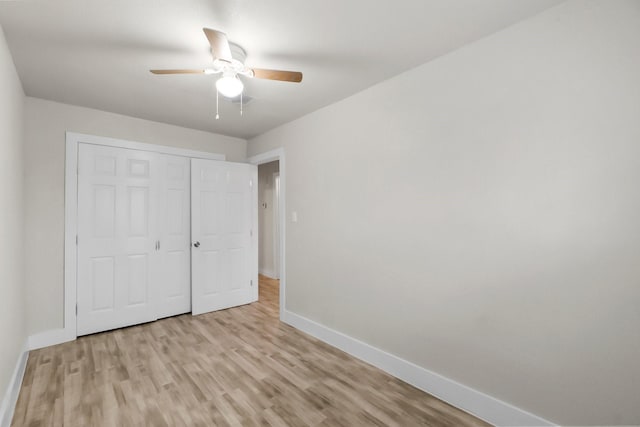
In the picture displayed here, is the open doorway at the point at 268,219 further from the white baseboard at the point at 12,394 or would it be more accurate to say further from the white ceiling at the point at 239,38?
the white baseboard at the point at 12,394

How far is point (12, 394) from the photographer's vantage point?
1.94 m

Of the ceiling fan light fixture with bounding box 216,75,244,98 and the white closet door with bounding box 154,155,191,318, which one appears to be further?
the white closet door with bounding box 154,155,191,318

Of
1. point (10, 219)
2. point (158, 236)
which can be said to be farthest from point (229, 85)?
point (158, 236)

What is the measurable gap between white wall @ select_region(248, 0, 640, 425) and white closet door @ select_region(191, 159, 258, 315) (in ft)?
6.66

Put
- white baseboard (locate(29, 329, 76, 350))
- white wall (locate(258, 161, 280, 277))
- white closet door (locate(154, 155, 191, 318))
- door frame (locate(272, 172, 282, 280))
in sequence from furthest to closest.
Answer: white wall (locate(258, 161, 280, 277)) < door frame (locate(272, 172, 282, 280)) < white closet door (locate(154, 155, 191, 318)) < white baseboard (locate(29, 329, 76, 350))

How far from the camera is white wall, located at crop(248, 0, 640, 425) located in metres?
1.43

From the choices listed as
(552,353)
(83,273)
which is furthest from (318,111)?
(83,273)

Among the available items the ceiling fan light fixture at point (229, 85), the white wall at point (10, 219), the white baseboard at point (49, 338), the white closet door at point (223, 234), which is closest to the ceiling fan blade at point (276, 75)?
the ceiling fan light fixture at point (229, 85)

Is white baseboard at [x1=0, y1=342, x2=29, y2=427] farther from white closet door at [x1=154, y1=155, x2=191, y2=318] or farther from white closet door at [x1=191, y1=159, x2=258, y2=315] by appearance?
white closet door at [x1=191, y1=159, x2=258, y2=315]

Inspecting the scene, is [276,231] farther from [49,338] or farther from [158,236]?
[49,338]

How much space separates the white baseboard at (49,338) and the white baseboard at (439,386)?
2678 millimetres

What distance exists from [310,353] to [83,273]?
2628 mm

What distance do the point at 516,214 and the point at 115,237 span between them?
3.92m

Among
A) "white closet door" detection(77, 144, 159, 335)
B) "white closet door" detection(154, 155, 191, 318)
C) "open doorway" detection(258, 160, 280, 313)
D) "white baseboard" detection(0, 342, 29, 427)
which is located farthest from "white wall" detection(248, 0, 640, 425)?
"open doorway" detection(258, 160, 280, 313)
